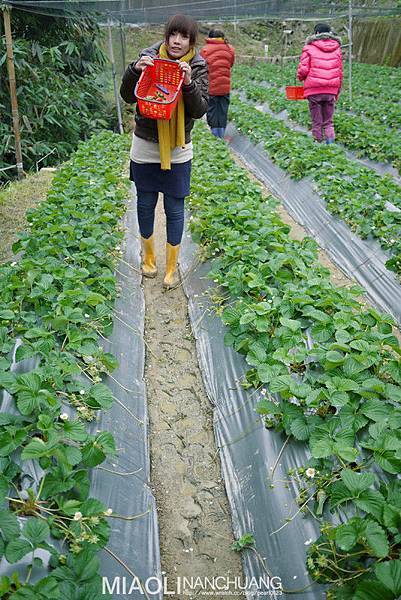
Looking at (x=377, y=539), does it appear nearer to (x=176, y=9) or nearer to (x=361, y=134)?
(x=361, y=134)

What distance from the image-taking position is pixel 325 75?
7.19 meters

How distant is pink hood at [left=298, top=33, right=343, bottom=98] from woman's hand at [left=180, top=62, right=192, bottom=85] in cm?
477

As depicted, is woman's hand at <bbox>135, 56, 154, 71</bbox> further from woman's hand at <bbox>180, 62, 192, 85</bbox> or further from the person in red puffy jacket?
the person in red puffy jacket

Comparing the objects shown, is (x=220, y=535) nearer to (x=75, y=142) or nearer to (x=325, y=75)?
(x=325, y=75)

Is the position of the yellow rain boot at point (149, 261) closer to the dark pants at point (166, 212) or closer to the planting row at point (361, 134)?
the dark pants at point (166, 212)

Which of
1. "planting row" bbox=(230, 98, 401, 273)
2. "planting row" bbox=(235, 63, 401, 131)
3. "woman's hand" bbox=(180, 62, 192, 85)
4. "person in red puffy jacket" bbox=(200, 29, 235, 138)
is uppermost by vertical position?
"woman's hand" bbox=(180, 62, 192, 85)

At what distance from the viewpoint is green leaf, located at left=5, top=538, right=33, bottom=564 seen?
5.11ft

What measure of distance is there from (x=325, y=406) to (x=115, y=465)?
37.5 inches

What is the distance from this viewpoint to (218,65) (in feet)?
25.2

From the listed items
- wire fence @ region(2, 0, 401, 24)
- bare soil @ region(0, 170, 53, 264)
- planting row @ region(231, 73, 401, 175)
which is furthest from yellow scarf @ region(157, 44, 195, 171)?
planting row @ region(231, 73, 401, 175)

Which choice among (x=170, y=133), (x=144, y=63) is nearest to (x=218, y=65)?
(x=170, y=133)

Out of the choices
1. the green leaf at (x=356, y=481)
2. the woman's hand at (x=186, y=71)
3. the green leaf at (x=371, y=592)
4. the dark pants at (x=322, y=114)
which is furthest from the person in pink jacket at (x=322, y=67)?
the green leaf at (x=371, y=592)

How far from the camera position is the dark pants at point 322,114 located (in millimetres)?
7352

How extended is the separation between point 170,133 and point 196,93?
0.31 m
